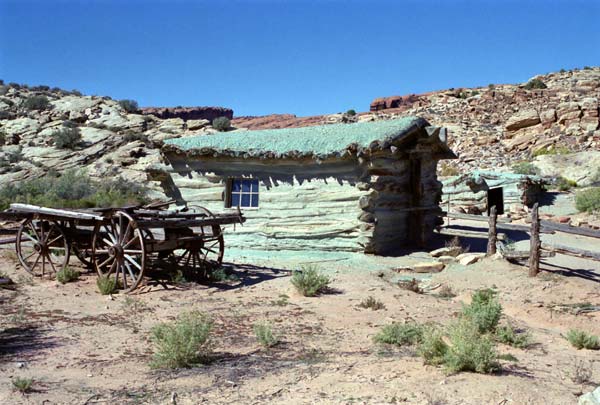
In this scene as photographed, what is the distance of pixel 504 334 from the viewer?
7168mm

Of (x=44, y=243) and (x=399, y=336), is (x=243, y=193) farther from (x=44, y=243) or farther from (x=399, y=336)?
(x=399, y=336)

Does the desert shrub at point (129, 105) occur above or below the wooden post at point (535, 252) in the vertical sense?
above

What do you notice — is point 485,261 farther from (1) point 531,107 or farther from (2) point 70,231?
(1) point 531,107

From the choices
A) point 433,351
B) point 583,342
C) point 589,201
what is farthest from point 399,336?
point 589,201

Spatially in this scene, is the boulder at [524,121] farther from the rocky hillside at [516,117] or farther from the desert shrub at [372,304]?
the desert shrub at [372,304]

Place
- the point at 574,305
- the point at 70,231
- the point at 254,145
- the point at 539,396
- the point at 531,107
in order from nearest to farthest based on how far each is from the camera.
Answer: the point at 539,396 < the point at 574,305 < the point at 70,231 < the point at 254,145 < the point at 531,107

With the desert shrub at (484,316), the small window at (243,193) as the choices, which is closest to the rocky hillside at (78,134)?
the small window at (243,193)

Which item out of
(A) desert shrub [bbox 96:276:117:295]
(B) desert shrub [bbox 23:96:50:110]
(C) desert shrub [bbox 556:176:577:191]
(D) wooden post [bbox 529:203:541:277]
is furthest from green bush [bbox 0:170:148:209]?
(C) desert shrub [bbox 556:176:577:191]

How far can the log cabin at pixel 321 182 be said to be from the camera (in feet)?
41.9

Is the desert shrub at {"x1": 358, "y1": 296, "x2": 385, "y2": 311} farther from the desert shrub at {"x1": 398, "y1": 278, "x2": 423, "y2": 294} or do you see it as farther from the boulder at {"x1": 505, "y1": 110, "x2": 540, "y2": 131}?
the boulder at {"x1": 505, "y1": 110, "x2": 540, "y2": 131}

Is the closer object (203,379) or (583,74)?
(203,379)

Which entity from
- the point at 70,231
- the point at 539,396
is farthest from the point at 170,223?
the point at 539,396

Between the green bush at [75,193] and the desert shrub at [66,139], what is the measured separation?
6.31 metres

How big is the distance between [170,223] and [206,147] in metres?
4.25
